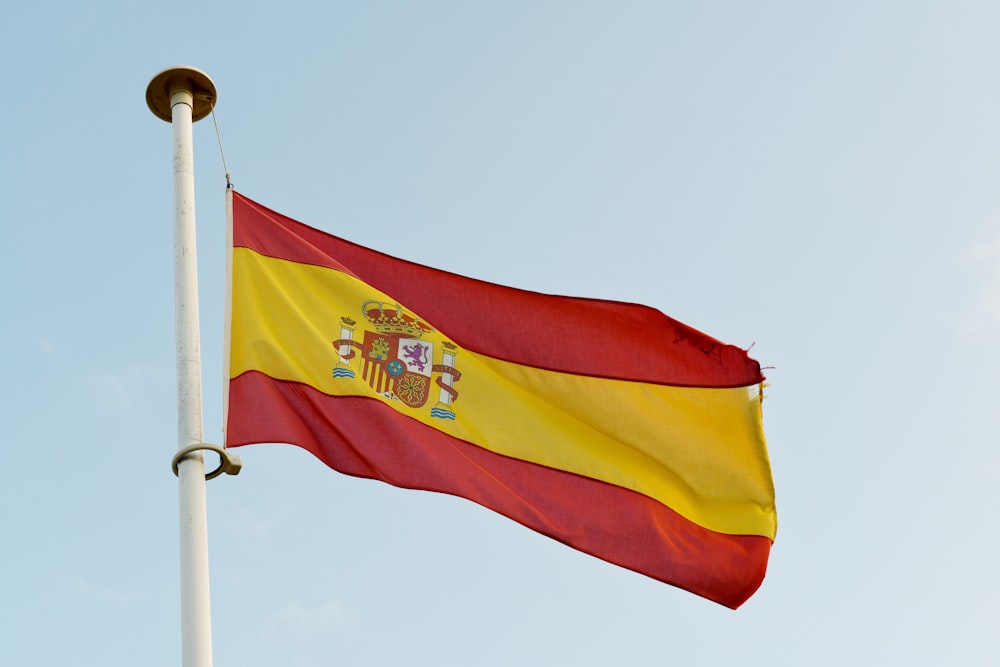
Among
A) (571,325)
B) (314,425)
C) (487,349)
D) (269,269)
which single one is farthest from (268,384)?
(571,325)

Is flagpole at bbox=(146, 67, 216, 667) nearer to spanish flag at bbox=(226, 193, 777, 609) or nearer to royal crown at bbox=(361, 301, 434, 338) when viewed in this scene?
spanish flag at bbox=(226, 193, 777, 609)

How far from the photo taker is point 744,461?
1080cm

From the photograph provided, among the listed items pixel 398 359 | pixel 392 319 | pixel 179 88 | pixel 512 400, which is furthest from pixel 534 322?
pixel 179 88

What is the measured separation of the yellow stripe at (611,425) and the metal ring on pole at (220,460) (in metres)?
1.97

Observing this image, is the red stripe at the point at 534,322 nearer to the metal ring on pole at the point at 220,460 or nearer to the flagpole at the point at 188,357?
the flagpole at the point at 188,357

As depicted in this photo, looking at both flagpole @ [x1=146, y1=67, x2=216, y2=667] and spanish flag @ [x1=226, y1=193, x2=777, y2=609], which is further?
spanish flag @ [x1=226, y1=193, x2=777, y2=609]

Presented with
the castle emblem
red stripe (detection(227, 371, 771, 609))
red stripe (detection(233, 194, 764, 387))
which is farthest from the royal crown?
red stripe (detection(227, 371, 771, 609))

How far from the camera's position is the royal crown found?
9.88m

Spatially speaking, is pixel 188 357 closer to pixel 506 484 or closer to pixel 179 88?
pixel 179 88

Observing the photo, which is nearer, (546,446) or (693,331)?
(546,446)

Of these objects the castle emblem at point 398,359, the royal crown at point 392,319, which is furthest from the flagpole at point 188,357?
the royal crown at point 392,319

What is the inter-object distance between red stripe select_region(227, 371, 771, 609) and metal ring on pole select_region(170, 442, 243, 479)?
632 millimetres

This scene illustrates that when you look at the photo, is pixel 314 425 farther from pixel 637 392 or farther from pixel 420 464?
pixel 637 392

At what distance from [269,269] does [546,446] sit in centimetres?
244
